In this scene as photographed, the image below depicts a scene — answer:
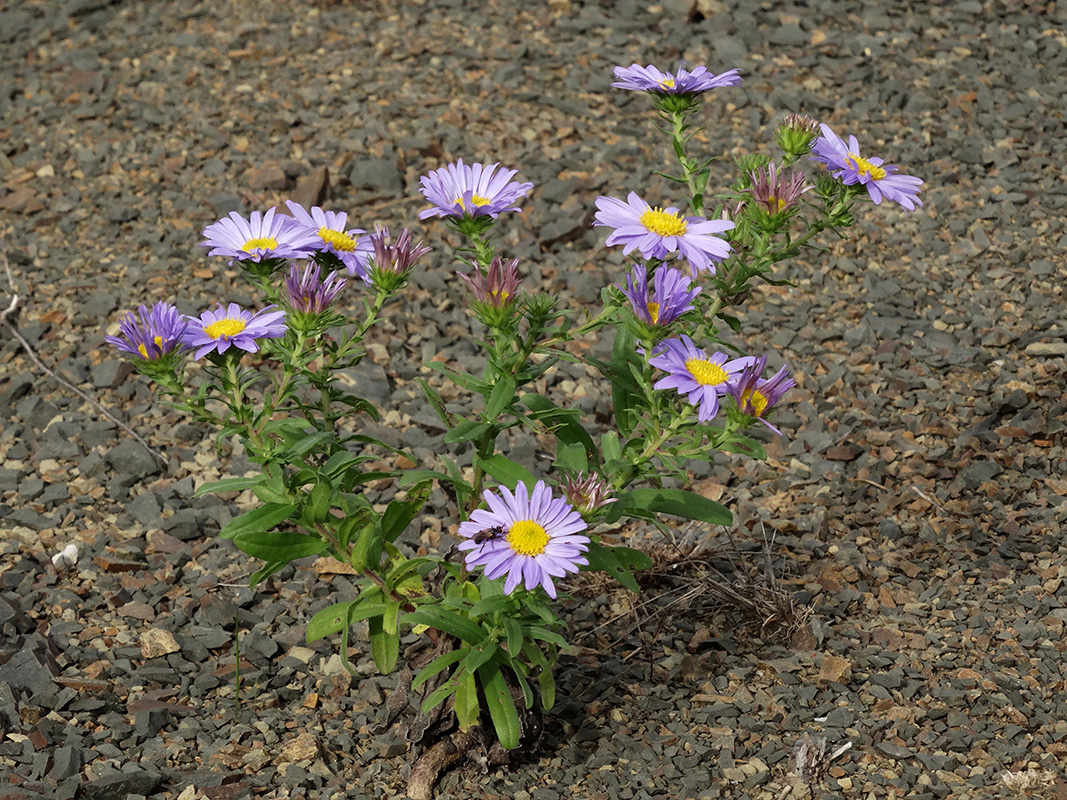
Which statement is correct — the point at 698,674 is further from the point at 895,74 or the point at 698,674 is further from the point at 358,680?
the point at 895,74

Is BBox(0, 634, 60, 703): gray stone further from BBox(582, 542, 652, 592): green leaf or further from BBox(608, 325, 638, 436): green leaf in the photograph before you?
BBox(608, 325, 638, 436): green leaf

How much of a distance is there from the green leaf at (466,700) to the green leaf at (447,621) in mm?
116

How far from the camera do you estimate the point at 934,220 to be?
5.10 meters

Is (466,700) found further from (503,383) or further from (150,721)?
(150,721)

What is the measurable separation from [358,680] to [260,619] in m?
0.41

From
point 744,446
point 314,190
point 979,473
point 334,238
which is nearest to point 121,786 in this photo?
point 334,238

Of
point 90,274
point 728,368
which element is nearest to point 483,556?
point 728,368

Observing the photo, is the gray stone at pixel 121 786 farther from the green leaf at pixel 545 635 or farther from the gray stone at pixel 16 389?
the gray stone at pixel 16 389

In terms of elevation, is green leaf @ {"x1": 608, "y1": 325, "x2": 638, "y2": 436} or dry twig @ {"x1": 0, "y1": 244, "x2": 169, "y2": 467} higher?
dry twig @ {"x1": 0, "y1": 244, "x2": 169, "y2": 467}

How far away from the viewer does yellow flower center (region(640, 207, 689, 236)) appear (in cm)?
248

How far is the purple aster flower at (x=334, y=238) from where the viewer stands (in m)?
2.68

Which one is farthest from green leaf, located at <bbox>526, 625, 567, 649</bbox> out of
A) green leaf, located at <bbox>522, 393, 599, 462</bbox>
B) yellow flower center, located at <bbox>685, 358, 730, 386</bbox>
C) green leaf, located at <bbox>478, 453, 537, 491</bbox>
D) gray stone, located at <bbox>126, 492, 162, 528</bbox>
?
gray stone, located at <bbox>126, 492, 162, 528</bbox>

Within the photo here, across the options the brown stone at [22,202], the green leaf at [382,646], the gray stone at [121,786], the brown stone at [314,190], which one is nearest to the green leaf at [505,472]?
the green leaf at [382,646]

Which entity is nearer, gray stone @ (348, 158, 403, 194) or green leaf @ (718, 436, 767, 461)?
green leaf @ (718, 436, 767, 461)
